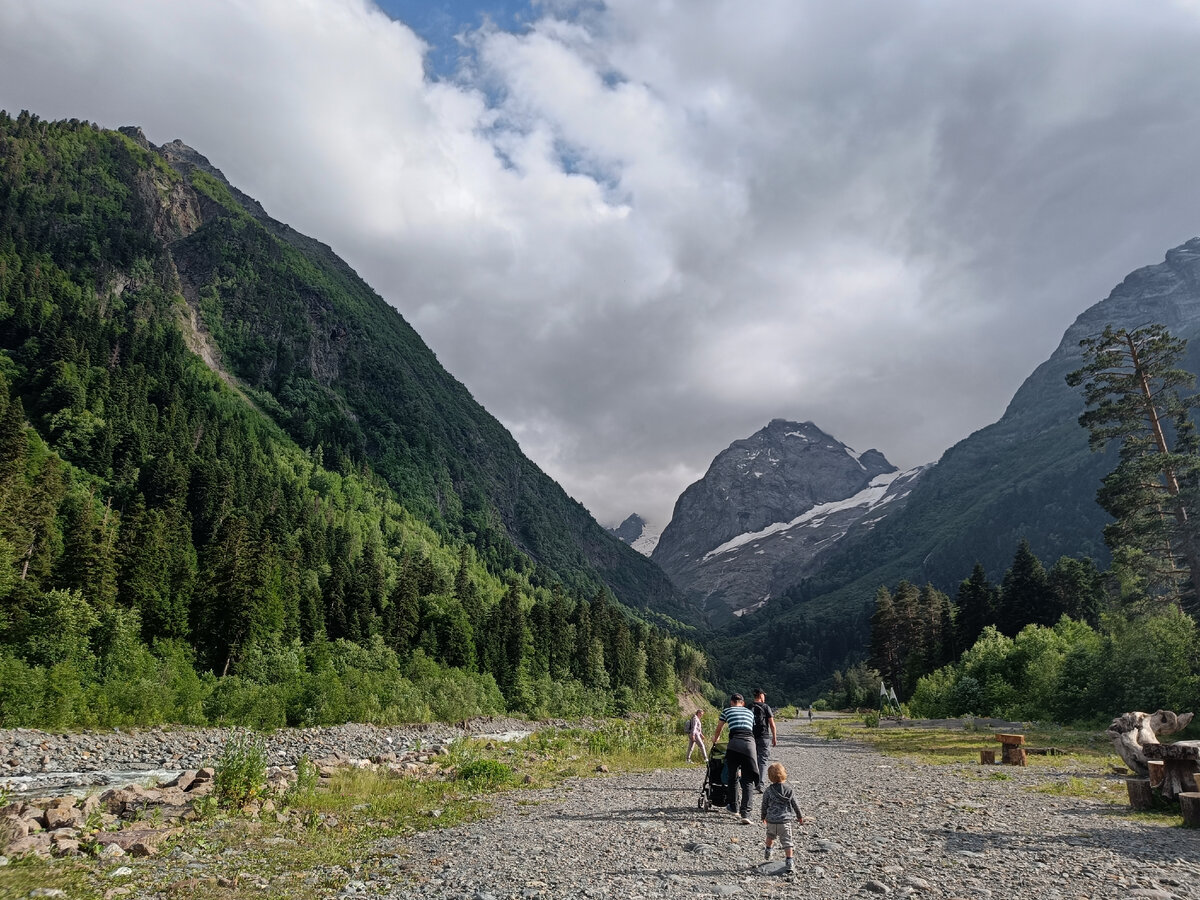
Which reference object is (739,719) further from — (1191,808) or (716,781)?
(1191,808)

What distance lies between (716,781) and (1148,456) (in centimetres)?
2972

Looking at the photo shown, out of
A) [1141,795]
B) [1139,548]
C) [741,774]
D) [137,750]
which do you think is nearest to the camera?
[1141,795]

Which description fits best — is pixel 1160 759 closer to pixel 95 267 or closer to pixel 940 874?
pixel 940 874

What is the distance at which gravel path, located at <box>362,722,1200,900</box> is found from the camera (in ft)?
30.5

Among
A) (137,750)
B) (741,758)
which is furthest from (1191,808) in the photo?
(137,750)

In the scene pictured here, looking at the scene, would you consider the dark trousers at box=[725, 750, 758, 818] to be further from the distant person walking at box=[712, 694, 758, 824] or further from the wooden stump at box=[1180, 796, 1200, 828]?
the wooden stump at box=[1180, 796, 1200, 828]

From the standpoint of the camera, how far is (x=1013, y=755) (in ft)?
78.6

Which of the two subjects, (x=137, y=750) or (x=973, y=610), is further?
(x=973, y=610)

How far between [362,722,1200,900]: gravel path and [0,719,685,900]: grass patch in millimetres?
890

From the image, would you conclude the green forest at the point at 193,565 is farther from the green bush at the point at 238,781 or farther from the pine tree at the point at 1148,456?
the pine tree at the point at 1148,456

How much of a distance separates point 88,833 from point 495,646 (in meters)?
82.2

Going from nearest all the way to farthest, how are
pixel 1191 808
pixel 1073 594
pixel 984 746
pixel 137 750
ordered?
pixel 1191 808 → pixel 984 746 → pixel 137 750 → pixel 1073 594

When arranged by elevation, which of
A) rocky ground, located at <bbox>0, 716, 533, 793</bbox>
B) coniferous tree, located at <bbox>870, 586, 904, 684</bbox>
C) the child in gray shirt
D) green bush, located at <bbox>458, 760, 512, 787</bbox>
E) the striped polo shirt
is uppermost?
coniferous tree, located at <bbox>870, 586, 904, 684</bbox>

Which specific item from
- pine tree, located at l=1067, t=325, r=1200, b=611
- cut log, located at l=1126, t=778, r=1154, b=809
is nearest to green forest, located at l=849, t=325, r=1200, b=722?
pine tree, located at l=1067, t=325, r=1200, b=611
